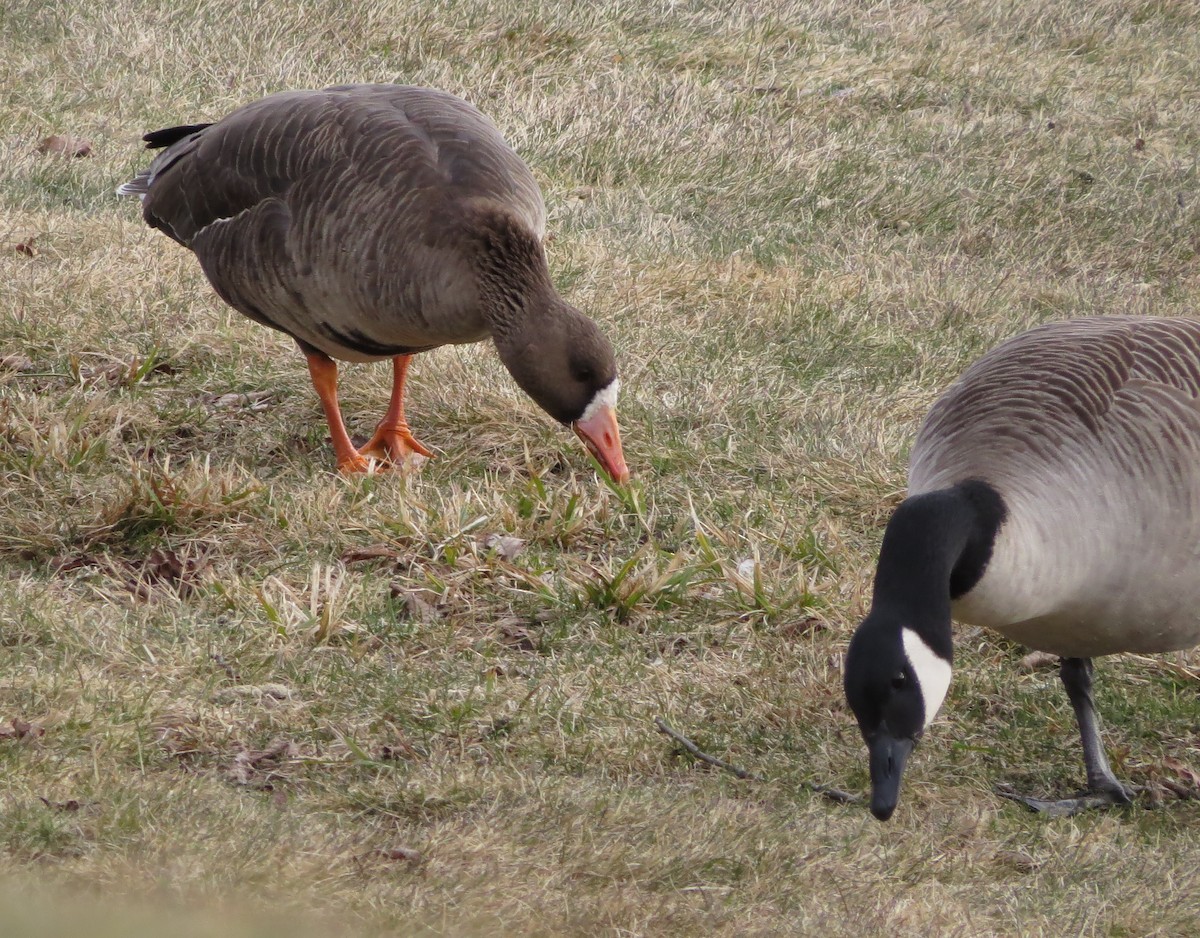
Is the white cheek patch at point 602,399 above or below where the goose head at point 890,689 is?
below

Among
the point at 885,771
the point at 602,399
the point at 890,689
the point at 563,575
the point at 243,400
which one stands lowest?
the point at 243,400

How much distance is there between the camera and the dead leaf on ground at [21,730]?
136 inches

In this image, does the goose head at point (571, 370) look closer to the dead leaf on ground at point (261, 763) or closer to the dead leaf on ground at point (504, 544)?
the dead leaf on ground at point (504, 544)

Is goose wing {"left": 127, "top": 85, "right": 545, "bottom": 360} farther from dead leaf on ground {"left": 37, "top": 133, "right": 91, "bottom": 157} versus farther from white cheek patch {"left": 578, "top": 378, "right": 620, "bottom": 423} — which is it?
dead leaf on ground {"left": 37, "top": 133, "right": 91, "bottom": 157}

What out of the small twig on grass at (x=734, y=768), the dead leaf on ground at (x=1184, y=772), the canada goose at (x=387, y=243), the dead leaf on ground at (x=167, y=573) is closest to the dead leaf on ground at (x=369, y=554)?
the dead leaf on ground at (x=167, y=573)

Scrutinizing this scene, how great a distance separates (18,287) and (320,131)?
7.16ft

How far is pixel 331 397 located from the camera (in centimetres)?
569

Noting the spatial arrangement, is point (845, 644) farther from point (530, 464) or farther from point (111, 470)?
point (111, 470)

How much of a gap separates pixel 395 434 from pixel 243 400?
81cm

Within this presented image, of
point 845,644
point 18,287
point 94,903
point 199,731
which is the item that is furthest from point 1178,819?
point 18,287

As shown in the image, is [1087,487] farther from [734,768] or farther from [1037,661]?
[1037,661]

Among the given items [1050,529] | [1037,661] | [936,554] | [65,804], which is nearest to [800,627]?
[1037,661]

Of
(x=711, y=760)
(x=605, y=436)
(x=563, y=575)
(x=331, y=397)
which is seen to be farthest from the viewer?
(x=331, y=397)

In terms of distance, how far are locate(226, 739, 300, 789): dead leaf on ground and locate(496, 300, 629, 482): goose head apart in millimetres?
1690
